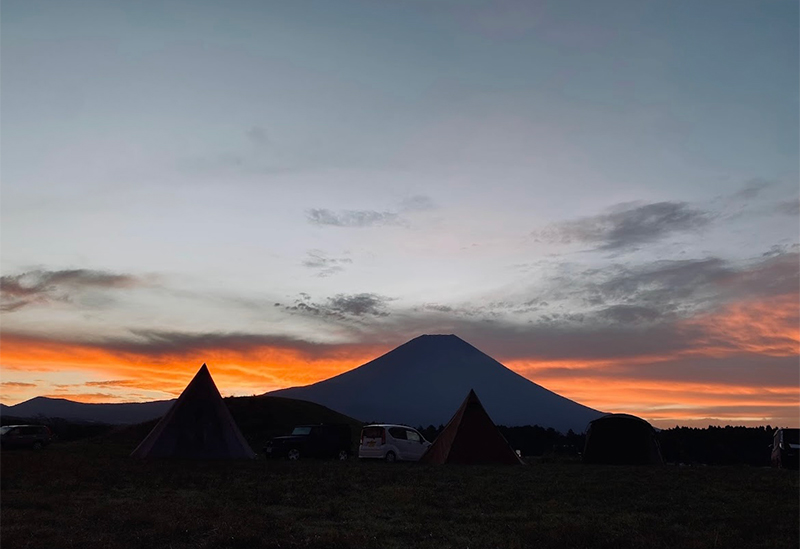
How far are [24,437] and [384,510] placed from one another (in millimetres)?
35361

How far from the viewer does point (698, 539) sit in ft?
36.9

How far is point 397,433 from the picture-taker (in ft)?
109

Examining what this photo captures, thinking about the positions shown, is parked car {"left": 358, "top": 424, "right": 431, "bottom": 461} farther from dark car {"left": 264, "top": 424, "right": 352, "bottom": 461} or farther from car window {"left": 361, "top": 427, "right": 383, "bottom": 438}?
dark car {"left": 264, "top": 424, "right": 352, "bottom": 461}

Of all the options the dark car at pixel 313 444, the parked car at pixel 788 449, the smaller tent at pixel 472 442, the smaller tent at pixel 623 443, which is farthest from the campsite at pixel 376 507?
the parked car at pixel 788 449

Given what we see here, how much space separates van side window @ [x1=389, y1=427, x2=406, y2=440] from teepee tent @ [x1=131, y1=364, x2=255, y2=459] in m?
6.84

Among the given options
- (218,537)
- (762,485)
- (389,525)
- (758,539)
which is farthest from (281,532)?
(762,485)

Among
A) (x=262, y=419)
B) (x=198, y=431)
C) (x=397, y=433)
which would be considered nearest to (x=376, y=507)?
(x=397, y=433)

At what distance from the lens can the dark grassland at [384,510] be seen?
36.6ft

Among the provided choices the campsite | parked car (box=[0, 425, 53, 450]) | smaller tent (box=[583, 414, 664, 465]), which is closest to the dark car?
the campsite

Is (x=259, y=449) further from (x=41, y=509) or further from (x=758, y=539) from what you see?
(x=758, y=539)

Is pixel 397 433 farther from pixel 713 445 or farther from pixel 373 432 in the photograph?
pixel 713 445

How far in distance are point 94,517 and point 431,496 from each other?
288 inches

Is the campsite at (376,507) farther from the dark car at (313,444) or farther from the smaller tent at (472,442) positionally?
the dark car at (313,444)

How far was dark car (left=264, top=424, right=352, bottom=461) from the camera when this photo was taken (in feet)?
113
